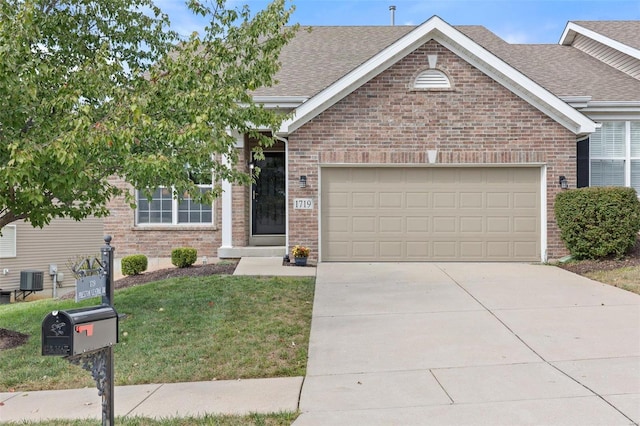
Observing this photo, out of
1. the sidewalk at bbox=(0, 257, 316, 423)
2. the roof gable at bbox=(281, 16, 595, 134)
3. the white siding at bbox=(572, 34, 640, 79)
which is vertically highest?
the white siding at bbox=(572, 34, 640, 79)

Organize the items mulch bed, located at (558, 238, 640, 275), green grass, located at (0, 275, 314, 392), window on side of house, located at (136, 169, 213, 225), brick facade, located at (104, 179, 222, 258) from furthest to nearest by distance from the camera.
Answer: window on side of house, located at (136, 169, 213, 225), brick facade, located at (104, 179, 222, 258), mulch bed, located at (558, 238, 640, 275), green grass, located at (0, 275, 314, 392)

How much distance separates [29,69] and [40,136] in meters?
0.79

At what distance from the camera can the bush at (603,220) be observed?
10.9 metres

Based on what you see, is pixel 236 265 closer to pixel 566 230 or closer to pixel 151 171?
pixel 151 171

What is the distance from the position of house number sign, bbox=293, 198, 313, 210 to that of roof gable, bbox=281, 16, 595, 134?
1.56m

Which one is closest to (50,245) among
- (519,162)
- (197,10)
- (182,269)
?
(182,269)

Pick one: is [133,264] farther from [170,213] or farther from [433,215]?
[433,215]

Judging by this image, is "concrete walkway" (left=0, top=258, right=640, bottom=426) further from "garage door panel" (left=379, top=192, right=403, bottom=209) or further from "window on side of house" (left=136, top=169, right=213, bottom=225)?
"window on side of house" (left=136, top=169, right=213, bottom=225)

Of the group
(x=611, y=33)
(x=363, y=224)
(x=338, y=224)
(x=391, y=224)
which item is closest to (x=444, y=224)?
(x=391, y=224)

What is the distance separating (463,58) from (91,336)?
10.7 m

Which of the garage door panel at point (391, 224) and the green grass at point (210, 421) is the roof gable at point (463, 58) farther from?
the green grass at point (210, 421)

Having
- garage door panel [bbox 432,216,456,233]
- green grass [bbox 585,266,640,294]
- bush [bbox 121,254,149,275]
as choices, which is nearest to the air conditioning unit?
bush [bbox 121,254,149,275]

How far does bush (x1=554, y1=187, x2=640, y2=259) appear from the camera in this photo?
10.9 m

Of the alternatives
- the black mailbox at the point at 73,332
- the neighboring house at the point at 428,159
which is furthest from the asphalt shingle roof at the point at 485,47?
the black mailbox at the point at 73,332
